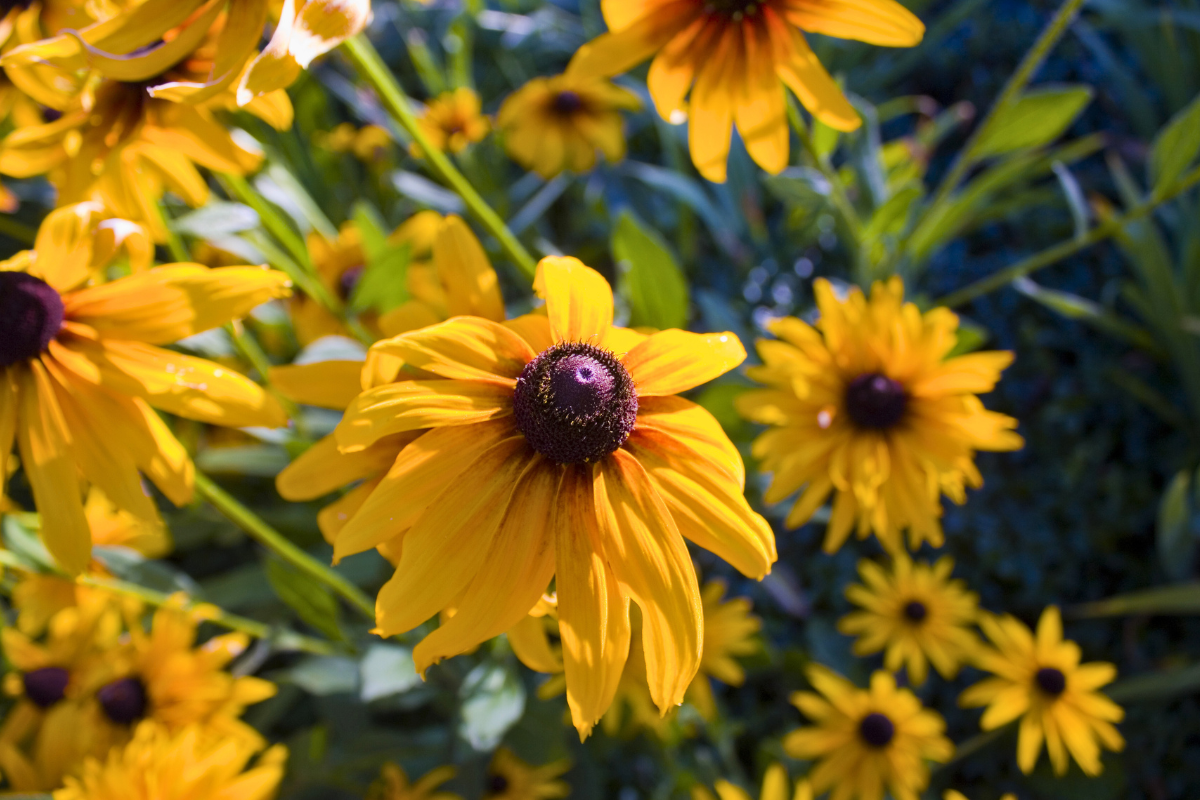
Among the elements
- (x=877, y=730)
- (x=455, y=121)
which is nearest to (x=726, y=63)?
(x=877, y=730)

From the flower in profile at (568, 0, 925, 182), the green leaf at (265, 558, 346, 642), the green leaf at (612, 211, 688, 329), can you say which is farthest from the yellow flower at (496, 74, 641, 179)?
the green leaf at (265, 558, 346, 642)

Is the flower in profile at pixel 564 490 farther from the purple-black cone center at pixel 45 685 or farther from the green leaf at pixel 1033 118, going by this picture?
the purple-black cone center at pixel 45 685

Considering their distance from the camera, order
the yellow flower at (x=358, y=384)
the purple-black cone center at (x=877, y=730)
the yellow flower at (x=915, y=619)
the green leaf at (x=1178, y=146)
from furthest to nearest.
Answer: the yellow flower at (x=915, y=619)
the purple-black cone center at (x=877, y=730)
the green leaf at (x=1178, y=146)
the yellow flower at (x=358, y=384)

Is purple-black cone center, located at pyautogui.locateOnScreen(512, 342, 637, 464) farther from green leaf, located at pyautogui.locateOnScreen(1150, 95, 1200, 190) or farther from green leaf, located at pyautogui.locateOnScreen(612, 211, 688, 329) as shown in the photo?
green leaf, located at pyautogui.locateOnScreen(1150, 95, 1200, 190)

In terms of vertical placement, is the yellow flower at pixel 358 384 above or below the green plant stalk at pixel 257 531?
above

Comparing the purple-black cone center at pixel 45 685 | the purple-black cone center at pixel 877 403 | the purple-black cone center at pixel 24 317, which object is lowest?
the purple-black cone center at pixel 45 685

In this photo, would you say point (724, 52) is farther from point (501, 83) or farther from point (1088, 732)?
point (501, 83)

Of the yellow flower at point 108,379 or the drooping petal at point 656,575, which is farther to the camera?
the yellow flower at point 108,379

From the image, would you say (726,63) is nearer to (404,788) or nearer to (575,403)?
(575,403)

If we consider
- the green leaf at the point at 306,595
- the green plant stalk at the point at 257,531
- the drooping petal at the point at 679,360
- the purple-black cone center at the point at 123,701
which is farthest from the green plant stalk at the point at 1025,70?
the purple-black cone center at the point at 123,701
